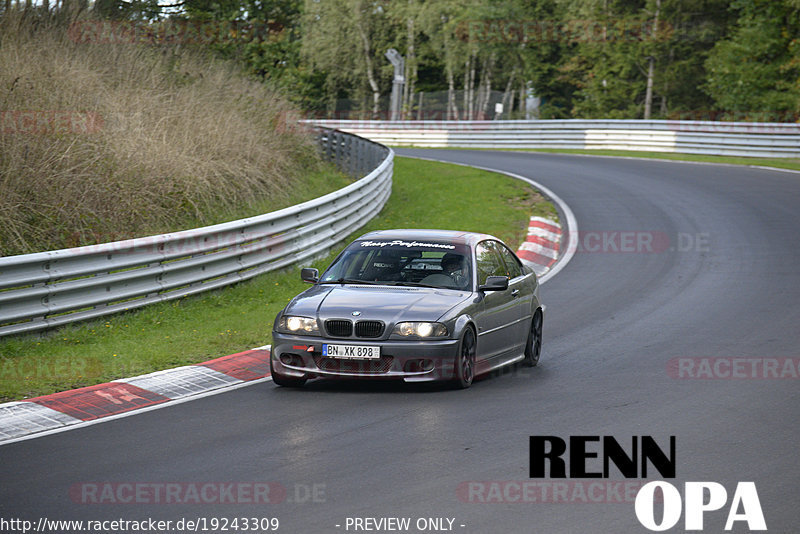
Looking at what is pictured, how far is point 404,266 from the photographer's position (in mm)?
10531

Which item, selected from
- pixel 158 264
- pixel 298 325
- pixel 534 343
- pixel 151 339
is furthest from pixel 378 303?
pixel 158 264

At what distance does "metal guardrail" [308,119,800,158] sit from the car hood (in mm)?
27581

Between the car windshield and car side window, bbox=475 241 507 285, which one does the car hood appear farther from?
car side window, bbox=475 241 507 285

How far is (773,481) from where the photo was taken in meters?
6.63

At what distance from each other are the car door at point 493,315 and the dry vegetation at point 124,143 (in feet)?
20.8

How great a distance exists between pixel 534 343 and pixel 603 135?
98.9ft

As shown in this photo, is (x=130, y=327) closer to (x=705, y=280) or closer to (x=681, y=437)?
(x=681, y=437)

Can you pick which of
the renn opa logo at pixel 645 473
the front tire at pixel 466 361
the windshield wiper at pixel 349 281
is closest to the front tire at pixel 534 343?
the front tire at pixel 466 361

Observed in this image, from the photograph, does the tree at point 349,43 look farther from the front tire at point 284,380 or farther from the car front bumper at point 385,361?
the car front bumper at point 385,361

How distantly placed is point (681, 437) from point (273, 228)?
9.07m

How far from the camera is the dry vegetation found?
15266 mm

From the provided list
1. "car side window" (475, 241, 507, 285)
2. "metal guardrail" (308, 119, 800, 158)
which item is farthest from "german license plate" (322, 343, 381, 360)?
"metal guardrail" (308, 119, 800, 158)

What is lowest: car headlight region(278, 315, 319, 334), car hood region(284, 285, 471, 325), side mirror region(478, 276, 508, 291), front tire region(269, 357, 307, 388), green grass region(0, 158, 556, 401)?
green grass region(0, 158, 556, 401)

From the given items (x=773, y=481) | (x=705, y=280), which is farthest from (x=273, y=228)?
(x=773, y=481)
